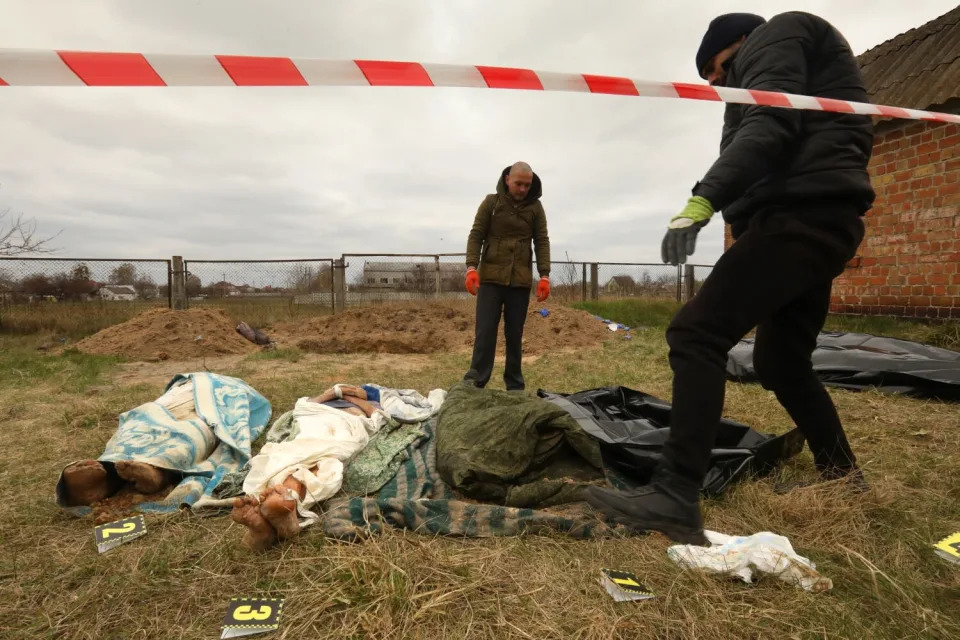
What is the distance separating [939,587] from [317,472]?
6.53ft

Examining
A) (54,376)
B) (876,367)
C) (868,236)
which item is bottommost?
(54,376)

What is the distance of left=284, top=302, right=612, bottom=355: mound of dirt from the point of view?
342 inches

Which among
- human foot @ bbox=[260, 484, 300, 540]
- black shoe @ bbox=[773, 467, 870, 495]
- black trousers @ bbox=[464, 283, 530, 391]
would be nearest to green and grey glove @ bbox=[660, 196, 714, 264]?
black shoe @ bbox=[773, 467, 870, 495]

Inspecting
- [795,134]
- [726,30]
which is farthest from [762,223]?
[726,30]

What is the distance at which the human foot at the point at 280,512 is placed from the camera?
1.44 m

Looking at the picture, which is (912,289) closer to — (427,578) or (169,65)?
(427,578)

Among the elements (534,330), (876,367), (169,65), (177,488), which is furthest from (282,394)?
(534,330)

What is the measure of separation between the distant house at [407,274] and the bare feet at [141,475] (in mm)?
10900

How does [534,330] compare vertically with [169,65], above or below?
below

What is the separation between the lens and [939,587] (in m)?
1.29

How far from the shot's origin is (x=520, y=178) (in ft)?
12.6

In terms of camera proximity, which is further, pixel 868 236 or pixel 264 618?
pixel 868 236

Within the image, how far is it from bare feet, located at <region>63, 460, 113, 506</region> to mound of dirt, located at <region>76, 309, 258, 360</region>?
651cm

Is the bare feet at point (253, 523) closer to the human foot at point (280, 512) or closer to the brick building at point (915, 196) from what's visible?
the human foot at point (280, 512)
